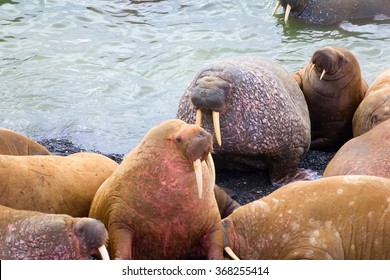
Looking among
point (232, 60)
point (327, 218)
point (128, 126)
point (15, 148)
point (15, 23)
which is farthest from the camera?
point (15, 23)

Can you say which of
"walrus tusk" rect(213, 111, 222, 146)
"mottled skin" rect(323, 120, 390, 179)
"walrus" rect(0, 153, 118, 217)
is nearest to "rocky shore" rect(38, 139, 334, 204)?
"walrus tusk" rect(213, 111, 222, 146)

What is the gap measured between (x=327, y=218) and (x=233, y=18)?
8.28 m

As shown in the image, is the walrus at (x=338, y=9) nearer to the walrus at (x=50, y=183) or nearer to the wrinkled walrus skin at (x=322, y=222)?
the walrus at (x=50, y=183)

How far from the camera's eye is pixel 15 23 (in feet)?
40.2

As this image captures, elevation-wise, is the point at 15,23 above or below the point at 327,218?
below

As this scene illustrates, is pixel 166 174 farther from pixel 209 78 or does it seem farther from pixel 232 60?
pixel 232 60

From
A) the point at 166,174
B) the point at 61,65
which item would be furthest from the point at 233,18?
the point at 166,174

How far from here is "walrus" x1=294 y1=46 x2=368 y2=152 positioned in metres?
7.38

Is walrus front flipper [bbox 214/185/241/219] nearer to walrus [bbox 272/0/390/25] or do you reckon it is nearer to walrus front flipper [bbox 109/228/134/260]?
walrus front flipper [bbox 109/228/134/260]

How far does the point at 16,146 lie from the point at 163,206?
1857 millimetres

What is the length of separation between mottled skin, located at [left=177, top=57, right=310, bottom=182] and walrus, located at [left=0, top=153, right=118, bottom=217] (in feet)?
4.57

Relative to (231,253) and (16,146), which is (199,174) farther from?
(16,146)

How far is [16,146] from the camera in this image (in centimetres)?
605
